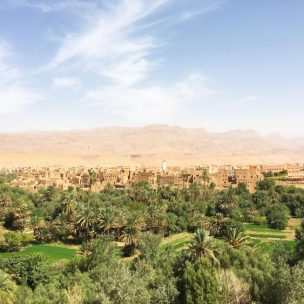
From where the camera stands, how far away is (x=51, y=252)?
4553 centimetres

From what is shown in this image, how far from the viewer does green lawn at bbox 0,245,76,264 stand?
43.1 metres

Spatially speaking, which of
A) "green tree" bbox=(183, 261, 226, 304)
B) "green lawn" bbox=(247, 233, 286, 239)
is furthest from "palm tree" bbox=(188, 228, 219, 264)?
"green lawn" bbox=(247, 233, 286, 239)

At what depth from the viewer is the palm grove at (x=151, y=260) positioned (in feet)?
75.7

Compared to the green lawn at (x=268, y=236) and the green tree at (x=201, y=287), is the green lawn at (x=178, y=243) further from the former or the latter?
the green tree at (x=201, y=287)

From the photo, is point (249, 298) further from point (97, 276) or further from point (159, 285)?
point (97, 276)

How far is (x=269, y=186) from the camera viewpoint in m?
80.4

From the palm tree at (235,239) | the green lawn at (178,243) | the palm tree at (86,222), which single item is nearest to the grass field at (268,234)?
the green lawn at (178,243)

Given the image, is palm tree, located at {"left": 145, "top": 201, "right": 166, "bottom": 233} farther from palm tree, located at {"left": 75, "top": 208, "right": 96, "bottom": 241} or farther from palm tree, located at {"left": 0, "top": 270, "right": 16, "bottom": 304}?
palm tree, located at {"left": 0, "top": 270, "right": 16, "bottom": 304}

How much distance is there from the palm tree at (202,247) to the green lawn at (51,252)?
53.2 ft

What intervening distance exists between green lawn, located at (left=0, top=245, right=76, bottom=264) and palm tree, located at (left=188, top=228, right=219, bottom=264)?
53.2 feet

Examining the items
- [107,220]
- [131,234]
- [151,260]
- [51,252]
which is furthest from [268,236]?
[151,260]

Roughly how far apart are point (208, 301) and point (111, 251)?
532 inches

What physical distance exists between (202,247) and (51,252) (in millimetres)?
20850

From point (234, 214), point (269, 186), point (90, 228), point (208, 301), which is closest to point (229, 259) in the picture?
point (208, 301)
